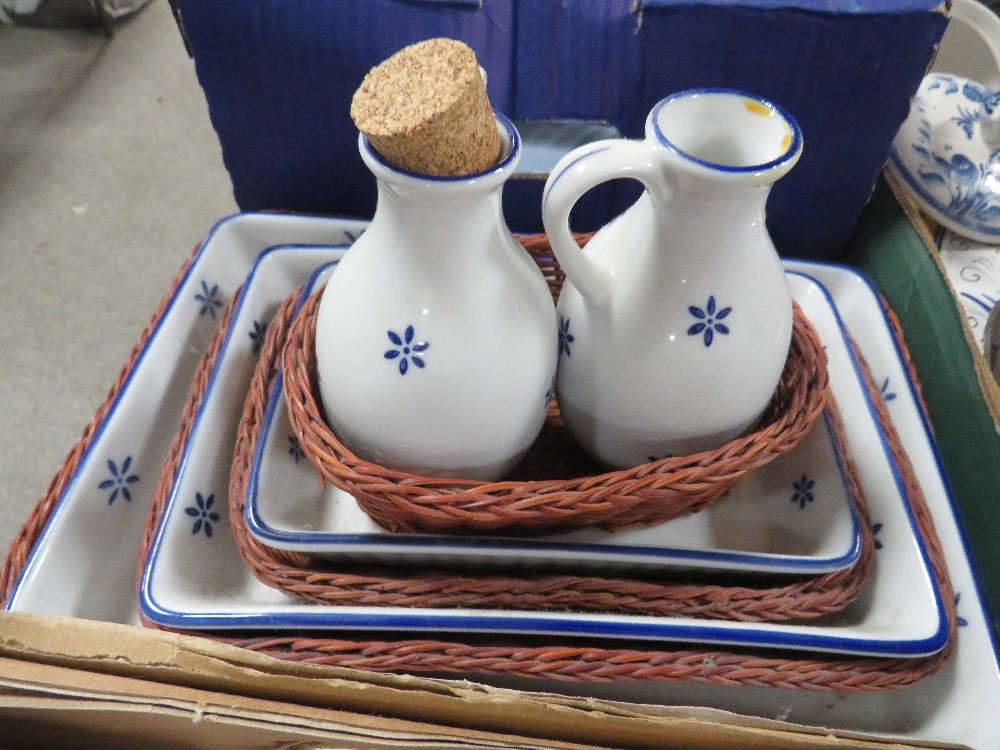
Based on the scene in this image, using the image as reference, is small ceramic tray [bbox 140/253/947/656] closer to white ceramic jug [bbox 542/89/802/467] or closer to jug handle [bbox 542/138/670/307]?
white ceramic jug [bbox 542/89/802/467]

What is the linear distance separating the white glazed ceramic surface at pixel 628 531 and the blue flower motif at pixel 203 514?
0.06 m

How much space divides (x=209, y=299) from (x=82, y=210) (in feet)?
1.86

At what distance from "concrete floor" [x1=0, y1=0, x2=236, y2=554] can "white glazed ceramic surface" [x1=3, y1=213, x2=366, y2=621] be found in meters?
0.29

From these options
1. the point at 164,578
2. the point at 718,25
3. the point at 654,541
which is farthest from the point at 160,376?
the point at 718,25

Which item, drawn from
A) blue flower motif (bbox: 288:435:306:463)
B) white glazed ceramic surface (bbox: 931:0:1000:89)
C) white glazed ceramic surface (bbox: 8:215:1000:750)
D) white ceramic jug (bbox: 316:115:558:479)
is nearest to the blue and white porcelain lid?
white glazed ceramic surface (bbox: 931:0:1000:89)

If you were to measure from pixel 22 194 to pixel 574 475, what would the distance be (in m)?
1.00

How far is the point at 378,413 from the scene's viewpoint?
42cm

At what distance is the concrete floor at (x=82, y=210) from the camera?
849 mm

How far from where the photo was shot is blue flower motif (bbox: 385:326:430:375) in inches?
15.5

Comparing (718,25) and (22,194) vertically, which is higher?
(718,25)

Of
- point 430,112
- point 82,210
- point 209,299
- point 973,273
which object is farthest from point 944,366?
point 82,210

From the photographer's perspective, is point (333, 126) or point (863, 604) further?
point (333, 126)

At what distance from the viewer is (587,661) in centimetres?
44

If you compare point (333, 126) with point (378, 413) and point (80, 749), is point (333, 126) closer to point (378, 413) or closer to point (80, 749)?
point (378, 413)
